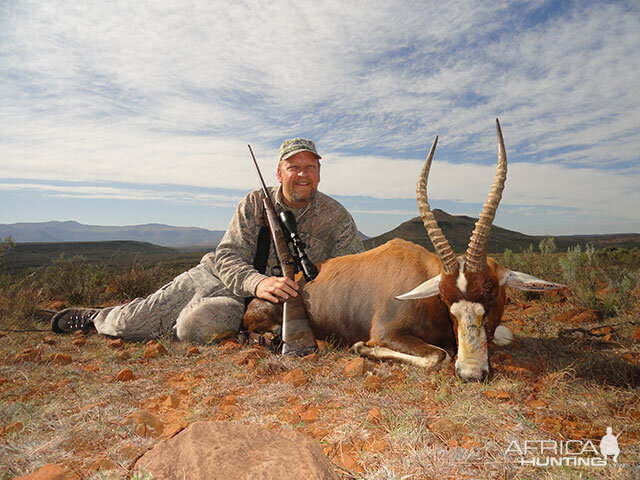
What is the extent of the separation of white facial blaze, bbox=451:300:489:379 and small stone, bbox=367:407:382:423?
3.20 feet

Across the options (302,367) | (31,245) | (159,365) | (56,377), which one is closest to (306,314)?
(302,367)

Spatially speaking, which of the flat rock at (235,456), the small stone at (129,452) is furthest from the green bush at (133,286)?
the flat rock at (235,456)

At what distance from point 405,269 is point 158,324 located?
2993mm

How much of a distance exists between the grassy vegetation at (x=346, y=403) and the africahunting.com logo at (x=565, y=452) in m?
0.04

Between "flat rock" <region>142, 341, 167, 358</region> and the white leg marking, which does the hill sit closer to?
"flat rock" <region>142, 341, 167, 358</region>

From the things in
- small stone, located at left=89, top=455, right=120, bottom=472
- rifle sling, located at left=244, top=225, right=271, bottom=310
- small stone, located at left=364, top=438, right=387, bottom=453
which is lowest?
small stone, located at left=364, top=438, right=387, bottom=453

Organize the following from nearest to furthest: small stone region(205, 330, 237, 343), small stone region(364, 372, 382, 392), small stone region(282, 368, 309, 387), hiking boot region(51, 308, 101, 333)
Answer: small stone region(364, 372, 382, 392), small stone region(282, 368, 309, 387), small stone region(205, 330, 237, 343), hiking boot region(51, 308, 101, 333)

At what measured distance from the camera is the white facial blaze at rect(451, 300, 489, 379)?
3.04 meters

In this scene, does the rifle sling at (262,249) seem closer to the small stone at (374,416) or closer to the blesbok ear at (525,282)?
the blesbok ear at (525,282)

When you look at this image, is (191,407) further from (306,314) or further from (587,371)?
(587,371)

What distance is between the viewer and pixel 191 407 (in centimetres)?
273

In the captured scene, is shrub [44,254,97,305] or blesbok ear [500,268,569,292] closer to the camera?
blesbok ear [500,268,569,292]

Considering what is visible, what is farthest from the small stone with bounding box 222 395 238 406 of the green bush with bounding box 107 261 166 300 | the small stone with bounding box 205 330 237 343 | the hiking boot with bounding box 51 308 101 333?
the green bush with bounding box 107 261 166 300

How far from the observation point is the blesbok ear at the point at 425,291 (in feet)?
11.8
